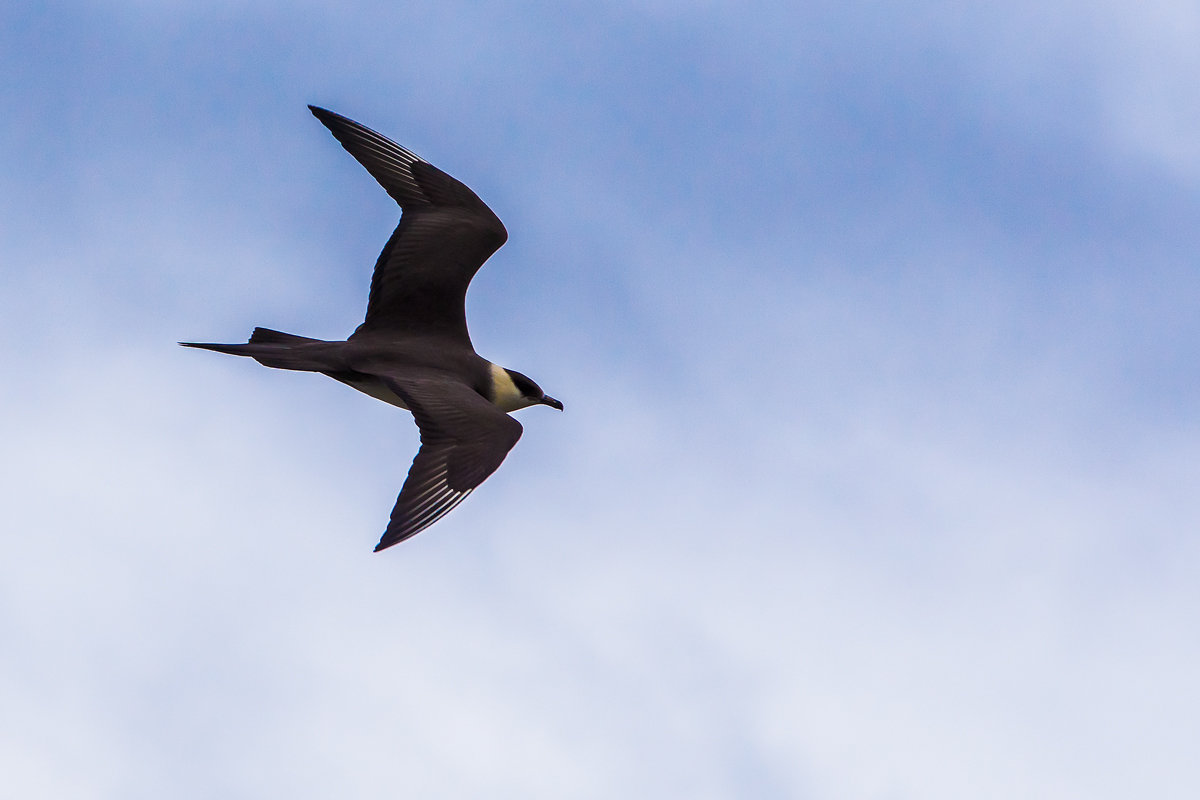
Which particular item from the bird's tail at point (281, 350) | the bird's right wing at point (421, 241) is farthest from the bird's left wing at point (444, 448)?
the bird's right wing at point (421, 241)

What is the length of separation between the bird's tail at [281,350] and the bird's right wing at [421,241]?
0.80 metres

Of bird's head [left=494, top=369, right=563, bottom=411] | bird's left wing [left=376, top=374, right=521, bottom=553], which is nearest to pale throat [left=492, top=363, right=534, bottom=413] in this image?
bird's head [left=494, top=369, right=563, bottom=411]

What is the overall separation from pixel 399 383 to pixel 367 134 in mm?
2476

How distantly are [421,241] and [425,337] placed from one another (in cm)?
73

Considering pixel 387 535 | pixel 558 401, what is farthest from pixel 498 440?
pixel 558 401

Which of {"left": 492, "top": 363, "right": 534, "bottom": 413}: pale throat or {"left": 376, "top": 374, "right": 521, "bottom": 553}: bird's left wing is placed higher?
{"left": 492, "top": 363, "right": 534, "bottom": 413}: pale throat

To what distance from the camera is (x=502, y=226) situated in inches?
418

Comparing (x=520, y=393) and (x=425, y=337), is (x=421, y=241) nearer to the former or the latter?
(x=425, y=337)

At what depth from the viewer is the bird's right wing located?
1032 cm

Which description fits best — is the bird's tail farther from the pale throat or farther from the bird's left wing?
the pale throat

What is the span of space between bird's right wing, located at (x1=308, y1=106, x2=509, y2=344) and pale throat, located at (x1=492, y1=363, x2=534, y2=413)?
378mm

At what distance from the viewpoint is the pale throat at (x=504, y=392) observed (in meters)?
10.5

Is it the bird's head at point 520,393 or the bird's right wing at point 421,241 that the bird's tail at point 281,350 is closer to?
the bird's right wing at point 421,241

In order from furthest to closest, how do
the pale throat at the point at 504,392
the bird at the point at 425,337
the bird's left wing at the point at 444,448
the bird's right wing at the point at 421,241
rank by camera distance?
1. the pale throat at the point at 504,392
2. the bird's right wing at the point at 421,241
3. the bird at the point at 425,337
4. the bird's left wing at the point at 444,448
